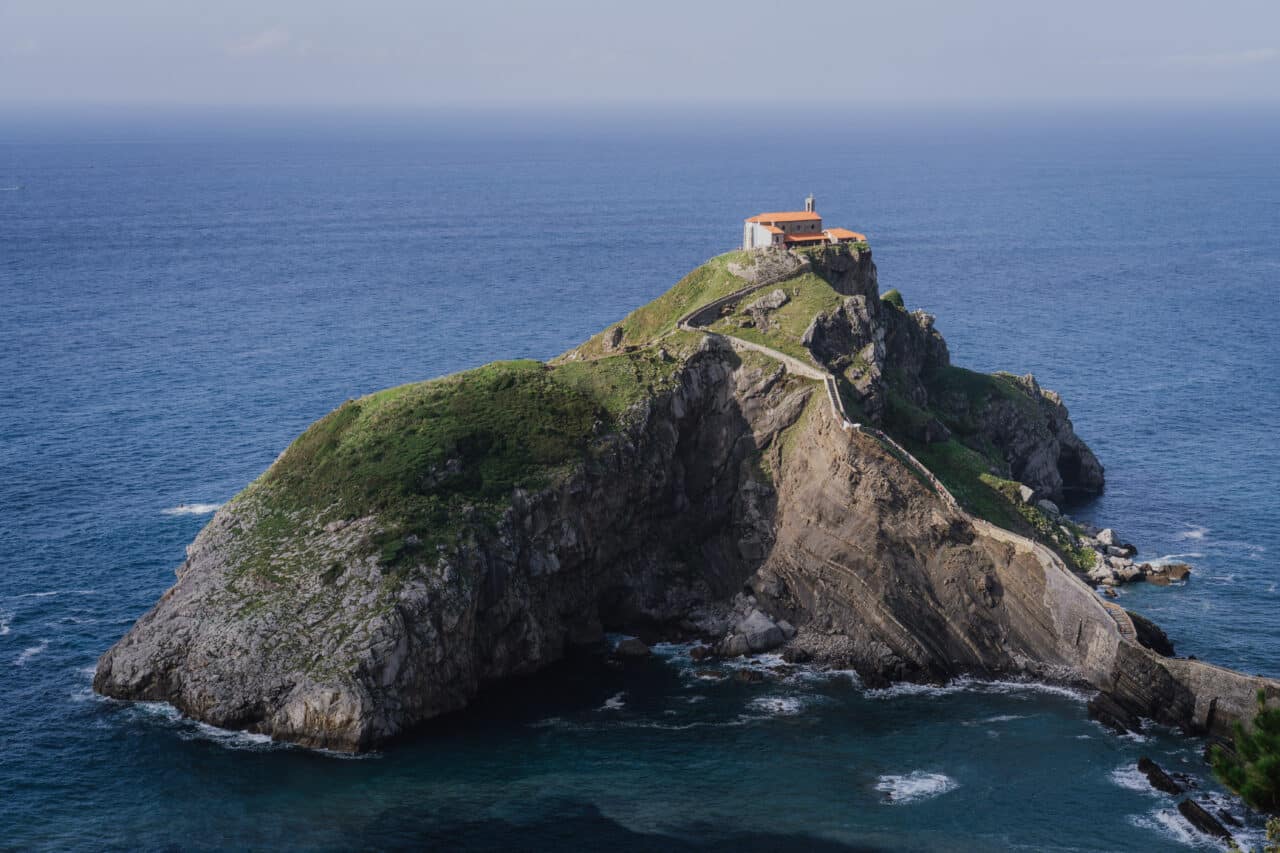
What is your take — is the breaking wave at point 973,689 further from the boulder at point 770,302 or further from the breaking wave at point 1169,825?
the boulder at point 770,302

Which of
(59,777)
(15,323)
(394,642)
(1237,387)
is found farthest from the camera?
(15,323)

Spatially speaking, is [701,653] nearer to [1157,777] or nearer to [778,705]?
[778,705]

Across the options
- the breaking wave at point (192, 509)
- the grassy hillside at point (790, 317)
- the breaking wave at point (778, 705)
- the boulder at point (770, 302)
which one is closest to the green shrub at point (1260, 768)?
the breaking wave at point (778, 705)

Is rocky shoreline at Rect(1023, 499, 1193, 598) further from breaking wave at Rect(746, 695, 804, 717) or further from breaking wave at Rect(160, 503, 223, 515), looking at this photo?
breaking wave at Rect(160, 503, 223, 515)

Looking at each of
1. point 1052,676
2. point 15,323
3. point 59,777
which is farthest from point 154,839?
point 15,323

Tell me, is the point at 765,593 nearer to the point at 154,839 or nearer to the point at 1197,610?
the point at 1197,610

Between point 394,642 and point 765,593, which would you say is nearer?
point 394,642

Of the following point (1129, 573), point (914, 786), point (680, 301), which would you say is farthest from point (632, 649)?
point (1129, 573)
